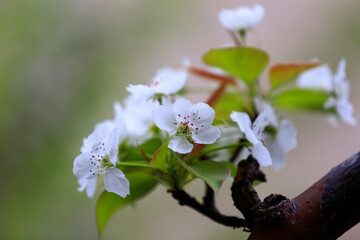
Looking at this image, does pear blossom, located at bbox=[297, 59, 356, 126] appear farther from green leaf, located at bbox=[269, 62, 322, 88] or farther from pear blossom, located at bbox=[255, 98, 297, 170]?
pear blossom, located at bbox=[255, 98, 297, 170]

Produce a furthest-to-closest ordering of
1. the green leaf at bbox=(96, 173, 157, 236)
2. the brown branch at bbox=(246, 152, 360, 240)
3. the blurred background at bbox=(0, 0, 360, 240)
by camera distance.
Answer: the blurred background at bbox=(0, 0, 360, 240)
the green leaf at bbox=(96, 173, 157, 236)
the brown branch at bbox=(246, 152, 360, 240)

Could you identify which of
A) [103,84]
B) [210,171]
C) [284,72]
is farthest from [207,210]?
[103,84]

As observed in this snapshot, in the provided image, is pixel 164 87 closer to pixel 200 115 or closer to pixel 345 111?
pixel 200 115

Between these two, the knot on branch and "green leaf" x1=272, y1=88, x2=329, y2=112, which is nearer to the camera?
the knot on branch

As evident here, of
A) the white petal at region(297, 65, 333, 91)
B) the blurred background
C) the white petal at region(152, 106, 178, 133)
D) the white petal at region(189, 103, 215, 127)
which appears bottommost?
the white petal at region(189, 103, 215, 127)

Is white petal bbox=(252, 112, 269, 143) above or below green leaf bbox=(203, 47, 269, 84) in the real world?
below

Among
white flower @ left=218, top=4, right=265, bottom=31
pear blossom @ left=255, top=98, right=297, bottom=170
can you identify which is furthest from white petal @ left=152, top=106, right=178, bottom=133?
white flower @ left=218, top=4, right=265, bottom=31

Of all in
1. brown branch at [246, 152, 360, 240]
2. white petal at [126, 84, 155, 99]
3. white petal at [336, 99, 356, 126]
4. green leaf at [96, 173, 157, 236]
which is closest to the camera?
brown branch at [246, 152, 360, 240]
